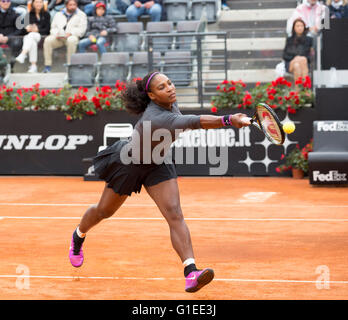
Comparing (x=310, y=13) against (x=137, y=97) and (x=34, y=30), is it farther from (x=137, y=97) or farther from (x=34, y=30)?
(x=137, y=97)

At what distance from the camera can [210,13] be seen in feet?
57.5

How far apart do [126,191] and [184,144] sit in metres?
7.66

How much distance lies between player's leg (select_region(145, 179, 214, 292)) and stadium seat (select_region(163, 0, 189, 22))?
11.8m

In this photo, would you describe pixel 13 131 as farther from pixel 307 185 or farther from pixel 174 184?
pixel 174 184

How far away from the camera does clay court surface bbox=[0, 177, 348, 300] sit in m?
6.03

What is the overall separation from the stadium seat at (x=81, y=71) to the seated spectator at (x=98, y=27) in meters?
0.76

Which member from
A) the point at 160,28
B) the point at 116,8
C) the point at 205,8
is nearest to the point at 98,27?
the point at 160,28

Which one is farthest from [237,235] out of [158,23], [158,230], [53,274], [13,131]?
[158,23]

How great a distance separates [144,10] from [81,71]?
10.4 feet

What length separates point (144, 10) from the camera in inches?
685

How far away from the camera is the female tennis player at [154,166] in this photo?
5.63 meters

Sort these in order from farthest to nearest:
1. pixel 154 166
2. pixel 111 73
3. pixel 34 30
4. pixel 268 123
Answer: pixel 34 30
pixel 111 73
pixel 154 166
pixel 268 123

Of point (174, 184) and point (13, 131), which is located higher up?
point (174, 184)

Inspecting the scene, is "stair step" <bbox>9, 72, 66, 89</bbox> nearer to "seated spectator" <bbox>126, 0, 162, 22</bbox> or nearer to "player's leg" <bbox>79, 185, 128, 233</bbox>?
"seated spectator" <bbox>126, 0, 162, 22</bbox>
